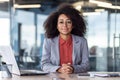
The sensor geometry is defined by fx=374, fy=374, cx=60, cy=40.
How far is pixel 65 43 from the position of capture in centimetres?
369

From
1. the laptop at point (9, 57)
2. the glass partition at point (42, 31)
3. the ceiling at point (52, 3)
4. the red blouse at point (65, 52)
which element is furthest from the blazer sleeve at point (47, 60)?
the ceiling at point (52, 3)

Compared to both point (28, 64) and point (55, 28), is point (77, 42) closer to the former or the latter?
point (55, 28)

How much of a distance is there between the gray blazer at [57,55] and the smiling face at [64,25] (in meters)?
0.11

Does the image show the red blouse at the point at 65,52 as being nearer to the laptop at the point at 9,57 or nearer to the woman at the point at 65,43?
the woman at the point at 65,43

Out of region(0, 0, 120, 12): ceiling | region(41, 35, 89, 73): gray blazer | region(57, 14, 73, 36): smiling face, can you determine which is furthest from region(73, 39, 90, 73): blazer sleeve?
region(0, 0, 120, 12): ceiling

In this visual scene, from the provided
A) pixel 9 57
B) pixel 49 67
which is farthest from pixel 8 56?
pixel 49 67

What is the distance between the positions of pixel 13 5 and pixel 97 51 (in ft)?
7.99

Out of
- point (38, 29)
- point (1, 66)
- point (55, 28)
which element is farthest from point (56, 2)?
point (1, 66)

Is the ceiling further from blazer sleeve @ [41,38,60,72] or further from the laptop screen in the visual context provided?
the laptop screen

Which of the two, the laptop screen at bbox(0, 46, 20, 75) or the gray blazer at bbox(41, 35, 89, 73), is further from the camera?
the gray blazer at bbox(41, 35, 89, 73)

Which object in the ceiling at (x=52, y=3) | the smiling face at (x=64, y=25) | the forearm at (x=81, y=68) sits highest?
the ceiling at (x=52, y=3)

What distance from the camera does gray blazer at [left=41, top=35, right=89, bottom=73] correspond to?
143 inches

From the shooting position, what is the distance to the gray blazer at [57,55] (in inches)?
143

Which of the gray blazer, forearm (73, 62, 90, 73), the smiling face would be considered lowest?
forearm (73, 62, 90, 73)
